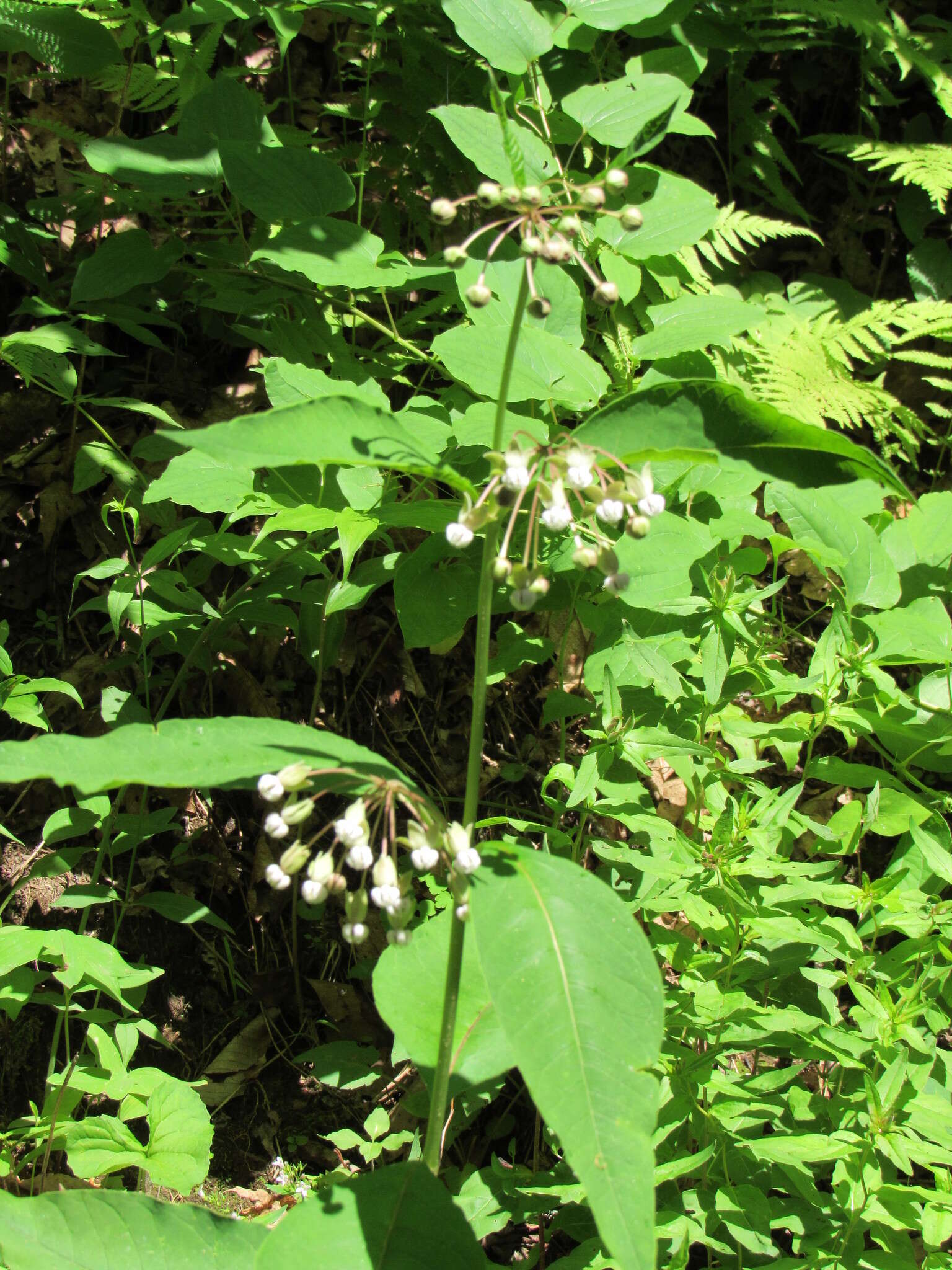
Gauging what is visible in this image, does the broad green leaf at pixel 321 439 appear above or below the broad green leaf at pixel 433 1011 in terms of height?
above

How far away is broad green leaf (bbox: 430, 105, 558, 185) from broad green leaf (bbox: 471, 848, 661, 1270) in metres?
1.84

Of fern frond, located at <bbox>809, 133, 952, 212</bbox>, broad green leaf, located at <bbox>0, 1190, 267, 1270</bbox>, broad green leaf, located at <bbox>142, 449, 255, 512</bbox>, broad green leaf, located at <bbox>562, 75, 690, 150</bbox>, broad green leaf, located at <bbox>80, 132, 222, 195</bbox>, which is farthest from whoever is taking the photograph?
fern frond, located at <bbox>809, 133, 952, 212</bbox>

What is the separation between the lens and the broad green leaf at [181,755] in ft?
4.17

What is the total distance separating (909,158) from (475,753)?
4.23 meters

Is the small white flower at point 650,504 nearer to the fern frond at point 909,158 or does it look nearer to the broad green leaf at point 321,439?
the broad green leaf at point 321,439

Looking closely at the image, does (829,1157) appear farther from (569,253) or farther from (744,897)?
(569,253)

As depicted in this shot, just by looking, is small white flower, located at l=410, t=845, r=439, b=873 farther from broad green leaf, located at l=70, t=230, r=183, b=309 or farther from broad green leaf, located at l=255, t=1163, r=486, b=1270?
broad green leaf, located at l=70, t=230, r=183, b=309

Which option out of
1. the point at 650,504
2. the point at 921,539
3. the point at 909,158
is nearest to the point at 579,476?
the point at 650,504

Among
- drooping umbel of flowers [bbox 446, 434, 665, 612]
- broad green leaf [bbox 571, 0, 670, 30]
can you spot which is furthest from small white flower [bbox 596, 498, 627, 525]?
broad green leaf [bbox 571, 0, 670, 30]

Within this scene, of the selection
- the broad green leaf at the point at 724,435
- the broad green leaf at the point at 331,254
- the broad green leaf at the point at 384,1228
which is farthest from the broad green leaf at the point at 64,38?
the broad green leaf at the point at 384,1228

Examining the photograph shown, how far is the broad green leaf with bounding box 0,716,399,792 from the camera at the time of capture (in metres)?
1.27

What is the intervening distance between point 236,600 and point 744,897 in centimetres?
167

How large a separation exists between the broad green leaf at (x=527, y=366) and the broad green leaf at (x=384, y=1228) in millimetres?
1586

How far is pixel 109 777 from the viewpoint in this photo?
127 cm
